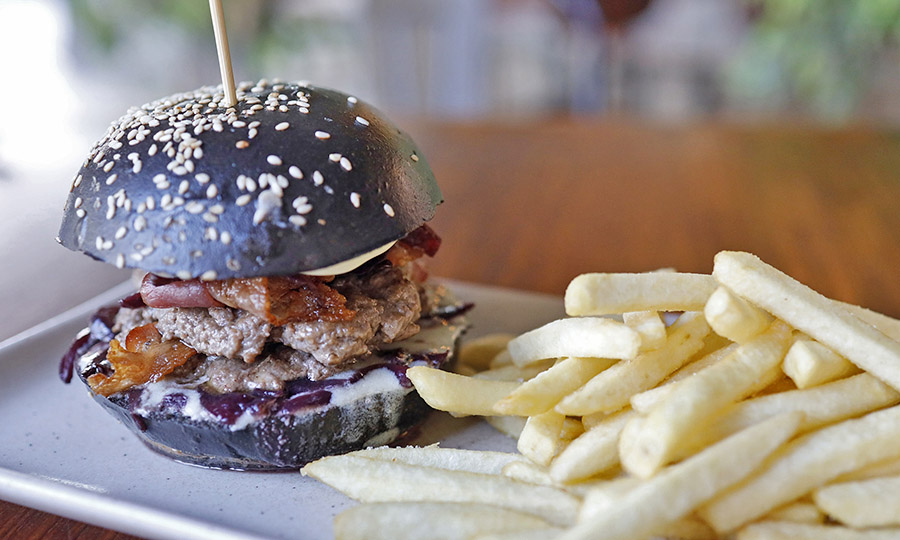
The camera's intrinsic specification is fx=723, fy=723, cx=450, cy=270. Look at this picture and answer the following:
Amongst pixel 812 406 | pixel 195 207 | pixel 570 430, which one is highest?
pixel 195 207

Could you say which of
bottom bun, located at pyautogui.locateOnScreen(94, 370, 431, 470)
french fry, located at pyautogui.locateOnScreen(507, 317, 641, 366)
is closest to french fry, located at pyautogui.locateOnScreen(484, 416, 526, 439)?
Answer: french fry, located at pyautogui.locateOnScreen(507, 317, 641, 366)

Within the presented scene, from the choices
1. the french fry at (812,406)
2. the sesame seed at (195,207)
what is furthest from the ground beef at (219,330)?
the french fry at (812,406)

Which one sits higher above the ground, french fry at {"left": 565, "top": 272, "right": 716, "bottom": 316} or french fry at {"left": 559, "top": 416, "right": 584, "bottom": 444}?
french fry at {"left": 565, "top": 272, "right": 716, "bottom": 316}

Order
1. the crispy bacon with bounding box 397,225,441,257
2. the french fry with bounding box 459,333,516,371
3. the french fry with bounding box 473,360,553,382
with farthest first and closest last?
the french fry with bounding box 459,333,516,371, the crispy bacon with bounding box 397,225,441,257, the french fry with bounding box 473,360,553,382

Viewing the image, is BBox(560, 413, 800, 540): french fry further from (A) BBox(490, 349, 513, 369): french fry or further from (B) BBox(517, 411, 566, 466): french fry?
(A) BBox(490, 349, 513, 369): french fry

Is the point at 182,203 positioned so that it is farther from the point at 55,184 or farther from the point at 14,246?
the point at 55,184

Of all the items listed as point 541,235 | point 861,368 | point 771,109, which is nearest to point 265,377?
point 861,368

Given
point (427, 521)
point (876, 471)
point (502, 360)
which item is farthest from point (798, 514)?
point (502, 360)

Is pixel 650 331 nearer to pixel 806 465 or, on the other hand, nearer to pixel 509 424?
pixel 806 465
